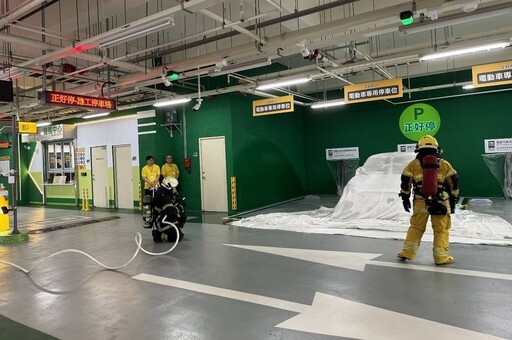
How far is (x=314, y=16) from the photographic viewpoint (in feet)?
24.7

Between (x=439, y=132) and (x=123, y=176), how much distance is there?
11.0m

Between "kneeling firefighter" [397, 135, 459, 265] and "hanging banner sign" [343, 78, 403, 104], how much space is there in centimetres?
429

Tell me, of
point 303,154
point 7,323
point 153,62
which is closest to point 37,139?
point 153,62

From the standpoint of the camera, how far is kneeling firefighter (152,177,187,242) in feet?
21.9

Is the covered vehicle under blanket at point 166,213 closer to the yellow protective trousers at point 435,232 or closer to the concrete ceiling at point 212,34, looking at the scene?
the concrete ceiling at point 212,34

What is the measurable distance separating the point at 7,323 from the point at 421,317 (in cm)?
364

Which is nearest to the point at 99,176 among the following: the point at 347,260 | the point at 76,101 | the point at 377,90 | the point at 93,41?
the point at 76,101

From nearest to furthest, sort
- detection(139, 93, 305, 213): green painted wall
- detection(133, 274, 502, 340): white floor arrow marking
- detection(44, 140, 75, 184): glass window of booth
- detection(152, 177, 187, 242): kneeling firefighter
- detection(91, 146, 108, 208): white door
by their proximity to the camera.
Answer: detection(133, 274, 502, 340): white floor arrow marking, detection(152, 177, 187, 242): kneeling firefighter, detection(139, 93, 305, 213): green painted wall, detection(91, 146, 108, 208): white door, detection(44, 140, 75, 184): glass window of booth

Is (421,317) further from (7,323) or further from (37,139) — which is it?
(37,139)

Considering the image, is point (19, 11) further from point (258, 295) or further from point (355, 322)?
point (355, 322)

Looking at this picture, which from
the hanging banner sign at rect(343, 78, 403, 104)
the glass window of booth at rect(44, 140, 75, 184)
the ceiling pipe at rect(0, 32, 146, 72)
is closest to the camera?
the ceiling pipe at rect(0, 32, 146, 72)

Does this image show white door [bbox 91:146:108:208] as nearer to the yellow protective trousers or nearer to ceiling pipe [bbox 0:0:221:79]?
ceiling pipe [bbox 0:0:221:79]

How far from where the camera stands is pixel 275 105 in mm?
10055

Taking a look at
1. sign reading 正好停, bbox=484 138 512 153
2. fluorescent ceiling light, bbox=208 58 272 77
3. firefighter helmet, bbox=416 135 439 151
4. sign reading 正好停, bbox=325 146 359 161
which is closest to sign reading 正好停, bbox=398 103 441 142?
sign reading 正好停, bbox=484 138 512 153
